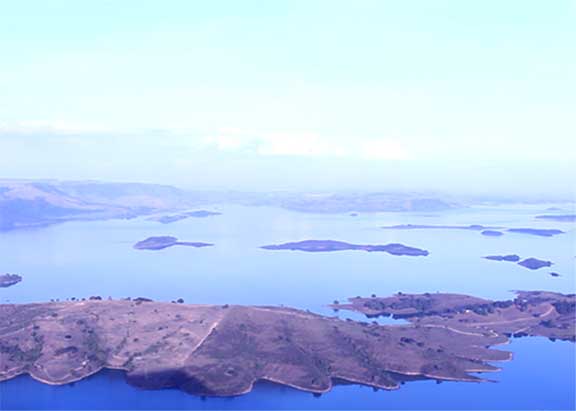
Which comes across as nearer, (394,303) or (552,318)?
(552,318)

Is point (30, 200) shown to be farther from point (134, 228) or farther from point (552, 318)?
point (552, 318)

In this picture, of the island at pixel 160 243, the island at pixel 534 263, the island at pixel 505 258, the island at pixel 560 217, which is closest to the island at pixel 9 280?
the island at pixel 160 243

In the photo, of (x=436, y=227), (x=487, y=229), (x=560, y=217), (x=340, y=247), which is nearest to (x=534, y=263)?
(x=340, y=247)

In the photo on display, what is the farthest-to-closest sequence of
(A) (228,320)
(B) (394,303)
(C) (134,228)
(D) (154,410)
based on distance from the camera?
(C) (134,228), (B) (394,303), (A) (228,320), (D) (154,410)

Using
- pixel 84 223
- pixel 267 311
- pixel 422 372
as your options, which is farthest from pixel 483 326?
pixel 84 223

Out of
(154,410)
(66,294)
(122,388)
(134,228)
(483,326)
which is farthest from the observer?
(134,228)

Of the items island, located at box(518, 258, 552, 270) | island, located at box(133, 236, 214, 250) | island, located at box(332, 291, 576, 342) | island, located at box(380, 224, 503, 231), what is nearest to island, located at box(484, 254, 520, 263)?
island, located at box(518, 258, 552, 270)
